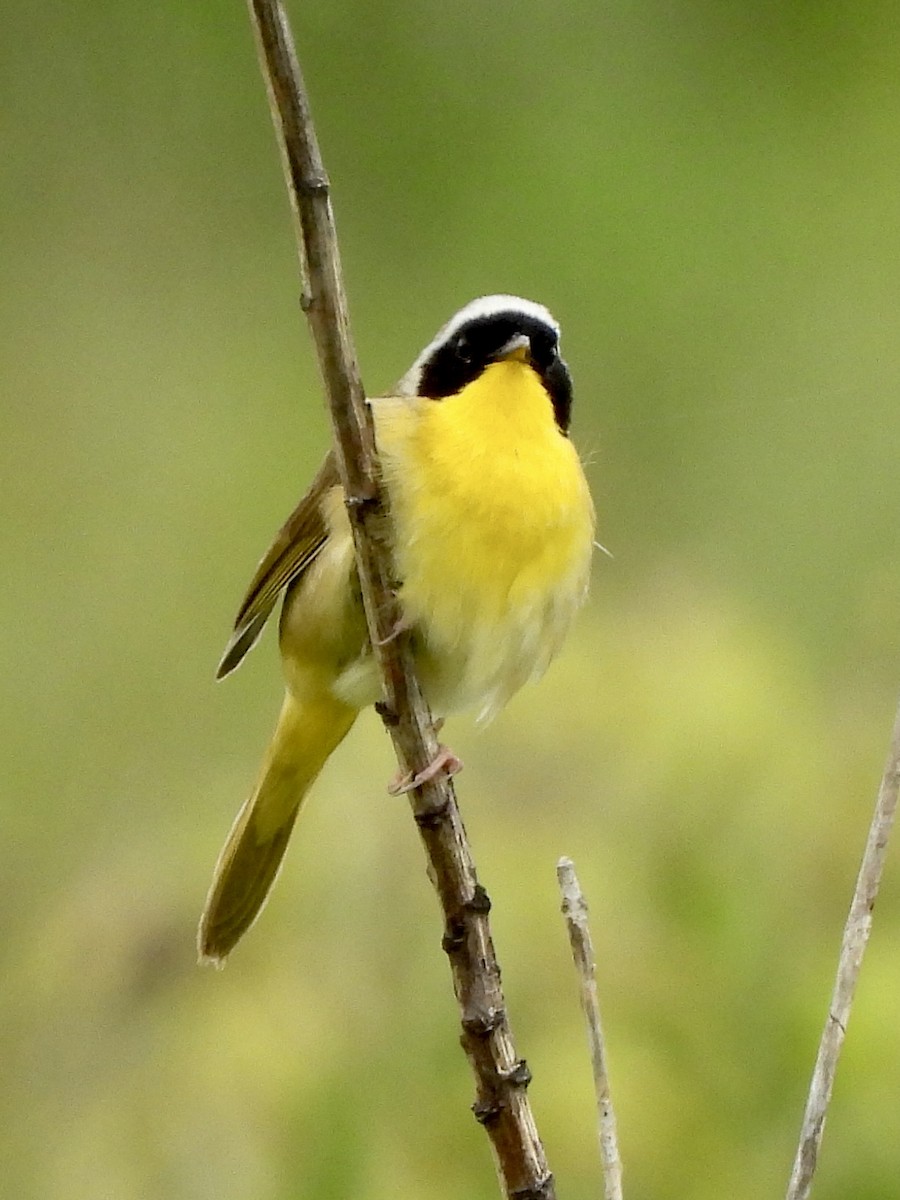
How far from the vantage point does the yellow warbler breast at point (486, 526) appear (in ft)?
6.75

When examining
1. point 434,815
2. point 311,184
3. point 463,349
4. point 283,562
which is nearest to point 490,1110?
point 434,815

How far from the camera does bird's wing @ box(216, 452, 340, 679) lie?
226cm

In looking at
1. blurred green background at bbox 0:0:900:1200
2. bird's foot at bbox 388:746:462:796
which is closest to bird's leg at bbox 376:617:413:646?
bird's foot at bbox 388:746:462:796

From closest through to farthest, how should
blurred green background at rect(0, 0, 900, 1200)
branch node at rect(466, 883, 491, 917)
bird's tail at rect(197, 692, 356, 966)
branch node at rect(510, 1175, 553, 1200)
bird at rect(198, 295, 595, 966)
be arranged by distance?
branch node at rect(510, 1175, 553, 1200) → branch node at rect(466, 883, 491, 917) → blurred green background at rect(0, 0, 900, 1200) → bird at rect(198, 295, 595, 966) → bird's tail at rect(197, 692, 356, 966)

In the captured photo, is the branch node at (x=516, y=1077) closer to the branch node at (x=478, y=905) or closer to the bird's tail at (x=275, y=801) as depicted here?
the branch node at (x=478, y=905)

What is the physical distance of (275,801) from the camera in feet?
8.14

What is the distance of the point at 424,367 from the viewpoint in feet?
7.71

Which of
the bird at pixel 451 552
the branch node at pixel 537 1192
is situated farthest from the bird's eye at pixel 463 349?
Result: the branch node at pixel 537 1192

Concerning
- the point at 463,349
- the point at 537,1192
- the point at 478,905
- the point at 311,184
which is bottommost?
the point at 537,1192

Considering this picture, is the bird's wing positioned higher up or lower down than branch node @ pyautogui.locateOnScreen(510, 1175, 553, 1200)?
higher up

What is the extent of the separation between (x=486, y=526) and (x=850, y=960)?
0.85m

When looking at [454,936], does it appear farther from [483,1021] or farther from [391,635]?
[391,635]

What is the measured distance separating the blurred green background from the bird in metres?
0.09

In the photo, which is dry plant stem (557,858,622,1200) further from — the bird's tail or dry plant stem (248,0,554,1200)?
the bird's tail
